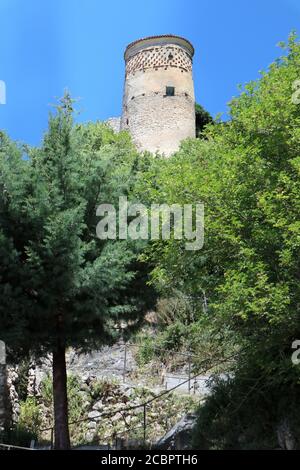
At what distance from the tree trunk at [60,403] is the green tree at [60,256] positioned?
0.02 m

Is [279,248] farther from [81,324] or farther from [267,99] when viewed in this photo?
[81,324]

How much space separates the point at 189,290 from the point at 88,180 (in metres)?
3.09

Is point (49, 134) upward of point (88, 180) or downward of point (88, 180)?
upward

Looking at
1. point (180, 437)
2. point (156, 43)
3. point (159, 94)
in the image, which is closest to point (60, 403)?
point (180, 437)

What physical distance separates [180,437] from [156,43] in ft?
111

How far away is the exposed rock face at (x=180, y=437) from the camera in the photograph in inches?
444

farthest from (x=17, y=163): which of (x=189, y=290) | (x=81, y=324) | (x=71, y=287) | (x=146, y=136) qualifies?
(x=146, y=136)

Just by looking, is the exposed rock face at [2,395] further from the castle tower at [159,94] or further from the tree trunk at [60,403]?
the castle tower at [159,94]

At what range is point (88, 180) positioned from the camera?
11.8 meters

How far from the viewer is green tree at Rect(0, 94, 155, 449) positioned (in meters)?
10.5

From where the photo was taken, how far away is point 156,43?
40.2 metres

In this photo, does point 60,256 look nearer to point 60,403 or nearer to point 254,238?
point 60,403

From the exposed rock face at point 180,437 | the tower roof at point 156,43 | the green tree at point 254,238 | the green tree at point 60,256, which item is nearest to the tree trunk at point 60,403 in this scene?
the green tree at point 60,256

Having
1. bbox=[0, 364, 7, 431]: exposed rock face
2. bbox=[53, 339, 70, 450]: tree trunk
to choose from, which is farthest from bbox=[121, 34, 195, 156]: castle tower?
bbox=[53, 339, 70, 450]: tree trunk
